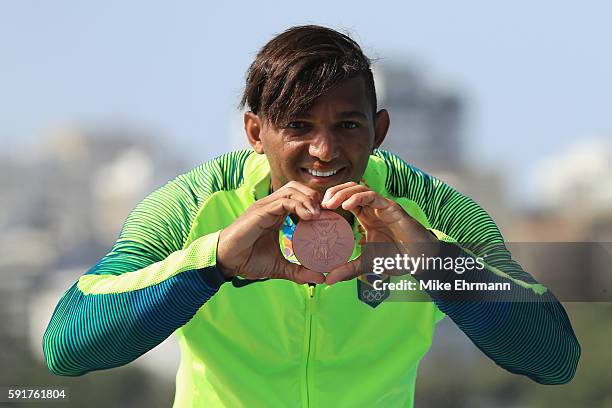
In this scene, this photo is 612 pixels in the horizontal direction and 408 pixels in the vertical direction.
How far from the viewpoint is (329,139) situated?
11.0 ft

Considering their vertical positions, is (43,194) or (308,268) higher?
(308,268)

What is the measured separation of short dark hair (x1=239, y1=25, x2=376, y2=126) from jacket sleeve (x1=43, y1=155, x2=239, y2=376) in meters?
0.39

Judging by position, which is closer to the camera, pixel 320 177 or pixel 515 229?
pixel 320 177

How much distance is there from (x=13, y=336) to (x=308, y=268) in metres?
9.86

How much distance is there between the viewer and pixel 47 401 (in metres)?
5.20

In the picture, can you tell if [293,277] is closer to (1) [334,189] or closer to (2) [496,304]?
(1) [334,189]

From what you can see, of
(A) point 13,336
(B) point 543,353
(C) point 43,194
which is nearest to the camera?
(B) point 543,353

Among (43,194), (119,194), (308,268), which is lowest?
(119,194)

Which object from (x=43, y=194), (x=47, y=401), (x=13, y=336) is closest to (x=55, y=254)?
(x=43, y=194)

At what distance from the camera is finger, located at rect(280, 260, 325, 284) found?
10.8 feet

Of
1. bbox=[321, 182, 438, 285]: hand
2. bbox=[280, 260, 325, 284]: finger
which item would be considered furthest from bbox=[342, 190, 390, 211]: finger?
bbox=[280, 260, 325, 284]: finger

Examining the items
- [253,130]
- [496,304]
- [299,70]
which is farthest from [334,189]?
[496,304]

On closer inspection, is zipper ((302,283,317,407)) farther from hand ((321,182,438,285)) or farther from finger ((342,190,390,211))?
finger ((342,190,390,211))

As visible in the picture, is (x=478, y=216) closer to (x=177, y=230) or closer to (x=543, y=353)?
(x=543, y=353)
